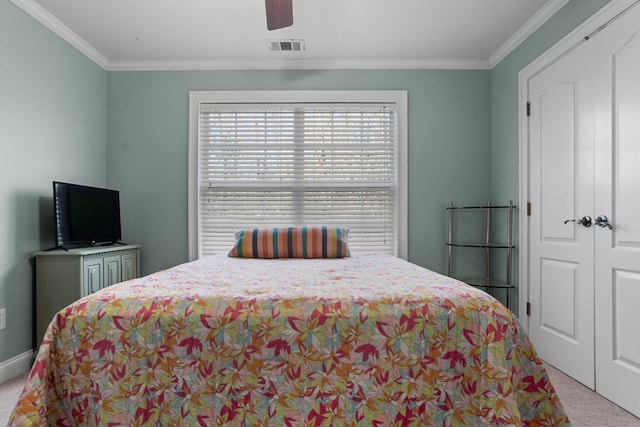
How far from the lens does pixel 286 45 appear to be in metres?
3.17

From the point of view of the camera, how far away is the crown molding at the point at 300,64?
3.48 m

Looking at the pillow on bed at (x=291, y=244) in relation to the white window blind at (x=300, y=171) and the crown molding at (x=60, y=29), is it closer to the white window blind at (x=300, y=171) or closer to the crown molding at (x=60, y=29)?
the white window blind at (x=300, y=171)

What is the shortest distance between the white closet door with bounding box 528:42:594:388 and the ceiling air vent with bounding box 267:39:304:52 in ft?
6.15

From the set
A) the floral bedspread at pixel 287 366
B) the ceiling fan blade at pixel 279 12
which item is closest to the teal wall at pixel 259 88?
the ceiling fan blade at pixel 279 12

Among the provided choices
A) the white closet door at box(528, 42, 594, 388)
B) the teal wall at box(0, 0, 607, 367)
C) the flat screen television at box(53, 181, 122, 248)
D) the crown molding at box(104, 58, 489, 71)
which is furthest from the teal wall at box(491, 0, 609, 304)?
the flat screen television at box(53, 181, 122, 248)

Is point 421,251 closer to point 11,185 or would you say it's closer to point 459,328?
point 459,328

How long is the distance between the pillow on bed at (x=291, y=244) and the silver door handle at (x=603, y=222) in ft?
5.34

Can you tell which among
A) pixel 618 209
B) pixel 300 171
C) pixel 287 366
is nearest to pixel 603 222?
pixel 618 209

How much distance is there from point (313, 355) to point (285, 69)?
2904mm

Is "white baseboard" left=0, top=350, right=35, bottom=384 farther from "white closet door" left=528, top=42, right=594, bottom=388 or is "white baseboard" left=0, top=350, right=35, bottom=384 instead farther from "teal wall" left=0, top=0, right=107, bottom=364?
"white closet door" left=528, top=42, right=594, bottom=388

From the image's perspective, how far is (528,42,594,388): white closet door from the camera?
231 centimetres

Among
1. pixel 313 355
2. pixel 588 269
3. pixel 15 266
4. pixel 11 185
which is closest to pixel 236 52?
pixel 11 185

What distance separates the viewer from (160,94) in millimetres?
3547

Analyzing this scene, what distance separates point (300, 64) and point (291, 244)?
1.73 m
